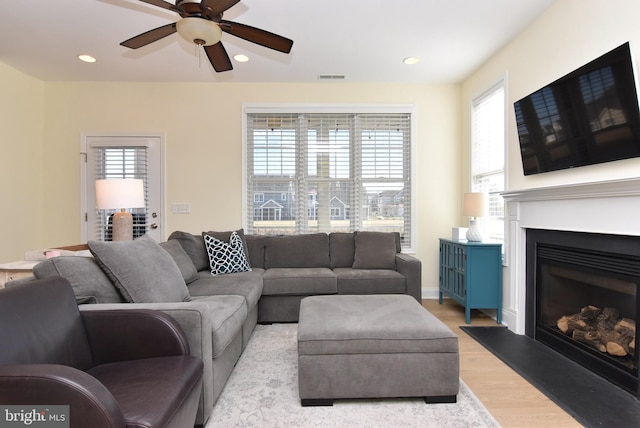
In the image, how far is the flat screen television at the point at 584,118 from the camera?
1868mm

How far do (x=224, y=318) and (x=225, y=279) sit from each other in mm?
1025

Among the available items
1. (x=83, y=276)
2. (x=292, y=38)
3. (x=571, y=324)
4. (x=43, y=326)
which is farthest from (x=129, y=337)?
(x=571, y=324)

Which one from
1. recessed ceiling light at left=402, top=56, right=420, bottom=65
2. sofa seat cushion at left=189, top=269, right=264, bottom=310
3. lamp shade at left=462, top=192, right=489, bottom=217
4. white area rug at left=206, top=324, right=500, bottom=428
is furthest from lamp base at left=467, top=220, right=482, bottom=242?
sofa seat cushion at left=189, top=269, right=264, bottom=310

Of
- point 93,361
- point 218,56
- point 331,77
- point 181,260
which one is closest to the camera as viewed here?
point 93,361

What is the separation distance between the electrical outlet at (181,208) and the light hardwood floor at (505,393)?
3.45 m

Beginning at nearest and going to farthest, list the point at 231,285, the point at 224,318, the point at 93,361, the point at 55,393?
the point at 55,393 → the point at 93,361 → the point at 224,318 → the point at 231,285

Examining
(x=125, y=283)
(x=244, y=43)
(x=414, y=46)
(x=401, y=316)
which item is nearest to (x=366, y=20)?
(x=414, y=46)

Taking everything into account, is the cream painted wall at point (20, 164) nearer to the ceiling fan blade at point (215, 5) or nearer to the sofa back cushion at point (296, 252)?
the sofa back cushion at point (296, 252)

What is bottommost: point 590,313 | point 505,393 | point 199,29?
point 505,393

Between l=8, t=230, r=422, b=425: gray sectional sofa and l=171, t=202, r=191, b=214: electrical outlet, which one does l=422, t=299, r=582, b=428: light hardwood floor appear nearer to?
l=8, t=230, r=422, b=425: gray sectional sofa

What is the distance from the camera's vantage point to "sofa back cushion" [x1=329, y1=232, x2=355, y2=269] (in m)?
3.70

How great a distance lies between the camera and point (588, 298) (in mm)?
2348

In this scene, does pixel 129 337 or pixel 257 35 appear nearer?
pixel 129 337

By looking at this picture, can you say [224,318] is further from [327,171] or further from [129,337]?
[327,171]
